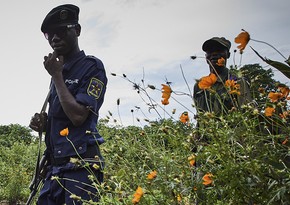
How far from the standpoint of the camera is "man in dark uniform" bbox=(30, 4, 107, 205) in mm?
1996

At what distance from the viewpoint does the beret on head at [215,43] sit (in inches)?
104

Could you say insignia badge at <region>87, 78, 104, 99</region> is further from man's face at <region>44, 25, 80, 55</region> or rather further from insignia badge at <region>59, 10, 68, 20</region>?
insignia badge at <region>59, 10, 68, 20</region>

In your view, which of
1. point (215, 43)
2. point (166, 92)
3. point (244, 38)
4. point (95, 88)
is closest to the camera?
point (244, 38)

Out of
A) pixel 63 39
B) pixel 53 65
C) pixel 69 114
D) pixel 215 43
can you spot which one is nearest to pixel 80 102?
pixel 69 114

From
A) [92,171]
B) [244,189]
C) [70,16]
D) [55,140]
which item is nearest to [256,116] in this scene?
[244,189]

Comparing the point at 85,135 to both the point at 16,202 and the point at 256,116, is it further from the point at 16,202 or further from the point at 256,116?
the point at 16,202

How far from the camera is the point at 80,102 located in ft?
6.56

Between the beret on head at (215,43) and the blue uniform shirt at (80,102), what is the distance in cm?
79

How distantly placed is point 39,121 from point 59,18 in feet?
1.72

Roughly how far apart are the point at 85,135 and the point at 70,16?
25.0 inches

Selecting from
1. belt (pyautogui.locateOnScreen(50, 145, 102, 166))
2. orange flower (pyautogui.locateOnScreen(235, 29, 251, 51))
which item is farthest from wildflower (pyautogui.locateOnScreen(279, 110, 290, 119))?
belt (pyautogui.locateOnScreen(50, 145, 102, 166))

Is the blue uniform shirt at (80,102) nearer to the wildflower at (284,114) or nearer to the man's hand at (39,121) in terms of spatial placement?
the man's hand at (39,121)

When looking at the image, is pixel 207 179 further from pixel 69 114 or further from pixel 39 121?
pixel 39 121

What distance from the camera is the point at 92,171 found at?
200 cm
